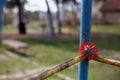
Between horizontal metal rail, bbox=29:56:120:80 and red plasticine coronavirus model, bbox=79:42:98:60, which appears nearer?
horizontal metal rail, bbox=29:56:120:80

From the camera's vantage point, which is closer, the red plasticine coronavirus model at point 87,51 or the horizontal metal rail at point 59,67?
the horizontal metal rail at point 59,67

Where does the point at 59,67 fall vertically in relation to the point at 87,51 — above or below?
below

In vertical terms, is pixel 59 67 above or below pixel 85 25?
below

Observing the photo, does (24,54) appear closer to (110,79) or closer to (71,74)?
(71,74)

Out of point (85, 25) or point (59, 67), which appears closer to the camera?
point (59, 67)

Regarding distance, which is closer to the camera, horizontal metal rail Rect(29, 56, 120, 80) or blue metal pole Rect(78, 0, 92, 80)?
horizontal metal rail Rect(29, 56, 120, 80)

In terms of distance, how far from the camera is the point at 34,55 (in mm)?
12234

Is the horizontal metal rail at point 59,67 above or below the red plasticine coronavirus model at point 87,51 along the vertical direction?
below

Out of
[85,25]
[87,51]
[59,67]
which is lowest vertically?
[59,67]

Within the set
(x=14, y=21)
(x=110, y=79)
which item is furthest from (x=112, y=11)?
(x=110, y=79)

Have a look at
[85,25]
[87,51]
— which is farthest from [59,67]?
[85,25]

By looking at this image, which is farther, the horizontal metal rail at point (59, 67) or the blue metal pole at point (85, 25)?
the blue metal pole at point (85, 25)

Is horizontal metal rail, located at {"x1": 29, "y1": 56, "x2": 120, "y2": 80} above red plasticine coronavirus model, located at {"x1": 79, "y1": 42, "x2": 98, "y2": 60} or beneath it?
beneath

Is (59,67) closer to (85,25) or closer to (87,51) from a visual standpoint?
(87,51)
